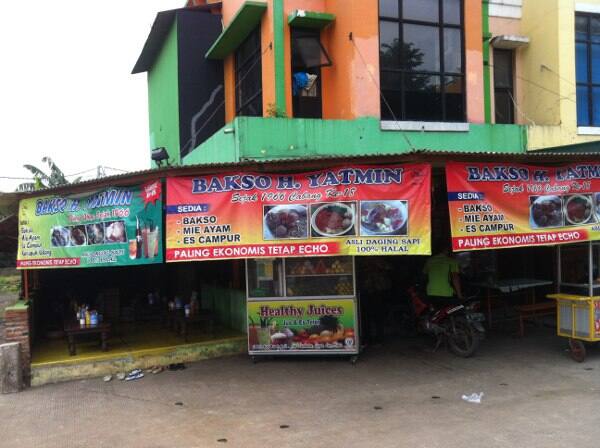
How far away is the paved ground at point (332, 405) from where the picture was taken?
568 cm

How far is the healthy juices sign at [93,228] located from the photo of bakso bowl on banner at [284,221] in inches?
63.3

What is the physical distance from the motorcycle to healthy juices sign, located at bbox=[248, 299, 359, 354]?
5.04 feet

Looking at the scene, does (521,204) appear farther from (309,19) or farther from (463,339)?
(309,19)

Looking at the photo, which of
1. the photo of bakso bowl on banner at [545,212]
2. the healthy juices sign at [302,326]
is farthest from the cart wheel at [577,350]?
the healthy juices sign at [302,326]

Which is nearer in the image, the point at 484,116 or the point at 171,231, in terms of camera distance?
the point at 171,231

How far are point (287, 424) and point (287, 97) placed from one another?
6448 mm

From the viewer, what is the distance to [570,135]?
1174 centimetres

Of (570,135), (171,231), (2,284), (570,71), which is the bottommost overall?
(2,284)

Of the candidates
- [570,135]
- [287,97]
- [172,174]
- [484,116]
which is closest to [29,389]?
[172,174]

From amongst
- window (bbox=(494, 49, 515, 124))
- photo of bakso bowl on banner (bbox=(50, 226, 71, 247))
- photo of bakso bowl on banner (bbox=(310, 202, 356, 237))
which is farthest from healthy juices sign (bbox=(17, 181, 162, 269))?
window (bbox=(494, 49, 515, 124))

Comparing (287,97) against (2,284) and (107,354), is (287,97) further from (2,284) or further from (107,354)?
(2,284)

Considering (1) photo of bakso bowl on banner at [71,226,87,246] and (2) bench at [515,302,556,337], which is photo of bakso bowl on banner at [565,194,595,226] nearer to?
(2) bench at [515,302,556,337]

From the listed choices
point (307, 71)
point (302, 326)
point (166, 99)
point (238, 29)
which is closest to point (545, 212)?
point (302, 326)

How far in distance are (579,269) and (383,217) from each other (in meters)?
4.25
